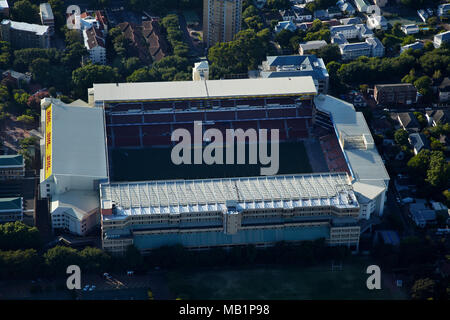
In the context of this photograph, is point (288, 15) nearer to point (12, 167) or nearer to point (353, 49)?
point (353, 49)

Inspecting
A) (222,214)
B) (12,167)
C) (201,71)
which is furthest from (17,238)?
(201,71)

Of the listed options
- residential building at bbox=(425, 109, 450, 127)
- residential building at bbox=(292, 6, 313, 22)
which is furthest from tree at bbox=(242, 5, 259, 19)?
residential building at bbox=(425, 109, 450, 127)

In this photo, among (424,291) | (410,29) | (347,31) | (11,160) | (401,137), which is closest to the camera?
(424,291)

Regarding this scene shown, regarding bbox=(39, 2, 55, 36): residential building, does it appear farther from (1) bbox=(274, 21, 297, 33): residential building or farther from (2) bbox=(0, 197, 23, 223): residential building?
(2) bbox=(0, 197, 23, 223): residential building

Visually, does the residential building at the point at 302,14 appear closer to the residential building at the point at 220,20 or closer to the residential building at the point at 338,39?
the residential building at the point at 338,39

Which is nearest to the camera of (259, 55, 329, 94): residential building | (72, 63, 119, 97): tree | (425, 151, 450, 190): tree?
(425, 151, 450, 190): tree

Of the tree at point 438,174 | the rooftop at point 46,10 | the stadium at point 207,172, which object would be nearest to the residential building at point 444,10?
the stadium at point 207,172
